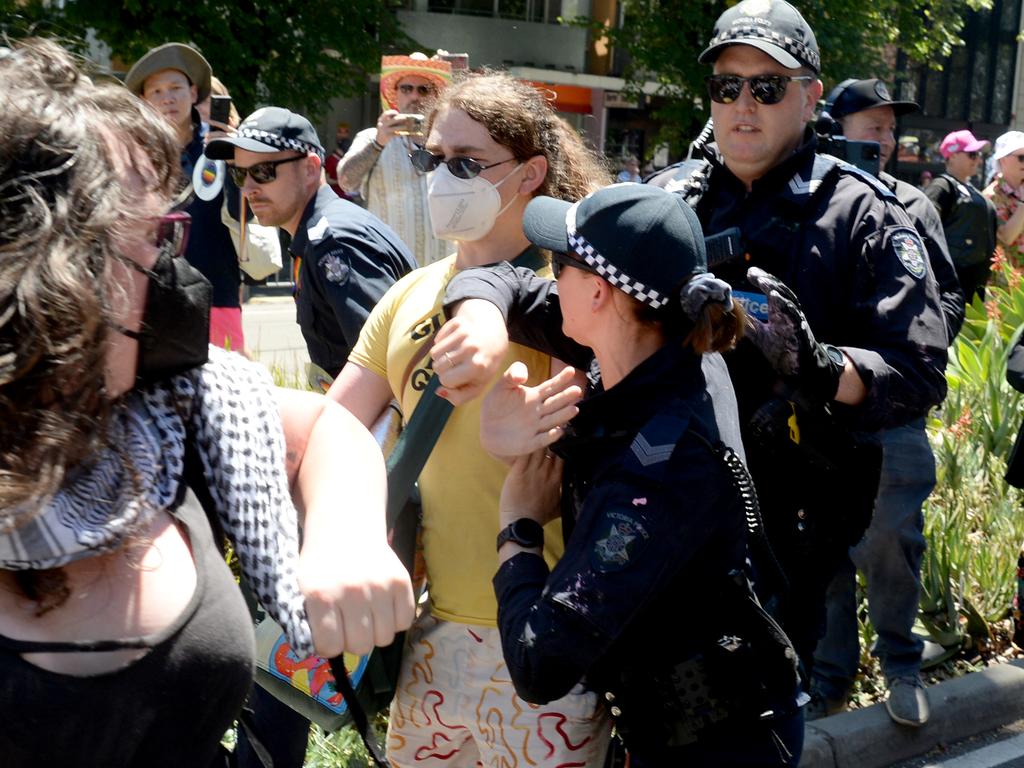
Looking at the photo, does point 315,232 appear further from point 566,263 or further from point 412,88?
point 412,88

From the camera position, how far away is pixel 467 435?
108 inches

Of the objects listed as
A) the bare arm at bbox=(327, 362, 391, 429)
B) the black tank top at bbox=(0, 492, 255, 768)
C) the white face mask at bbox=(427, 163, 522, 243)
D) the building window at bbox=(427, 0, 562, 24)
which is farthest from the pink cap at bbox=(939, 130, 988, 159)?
the building window at bbox=(427, 0, 562, 24)

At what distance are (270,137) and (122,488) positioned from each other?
3.03 m

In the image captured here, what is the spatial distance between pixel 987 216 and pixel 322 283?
4.18 metres

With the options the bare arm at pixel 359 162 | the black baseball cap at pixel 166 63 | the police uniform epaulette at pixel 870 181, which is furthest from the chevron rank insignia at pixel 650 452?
the black baseball cap at pixel 166 63

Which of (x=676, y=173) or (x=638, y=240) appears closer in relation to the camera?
(x=638, y=240)

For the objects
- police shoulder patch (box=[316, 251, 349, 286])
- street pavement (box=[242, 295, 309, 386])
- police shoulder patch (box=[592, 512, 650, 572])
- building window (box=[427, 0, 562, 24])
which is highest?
building window (box=[427, 0, 562, 24])

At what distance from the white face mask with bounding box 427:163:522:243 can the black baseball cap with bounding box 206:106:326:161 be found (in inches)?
57.3

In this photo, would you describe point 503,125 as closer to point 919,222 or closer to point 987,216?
point 919,222

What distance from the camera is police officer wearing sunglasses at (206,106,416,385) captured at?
3.79 meters

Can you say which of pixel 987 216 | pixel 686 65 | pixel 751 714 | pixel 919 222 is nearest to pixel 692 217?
pixel 751 714

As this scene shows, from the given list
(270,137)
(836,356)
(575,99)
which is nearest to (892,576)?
(836,356)

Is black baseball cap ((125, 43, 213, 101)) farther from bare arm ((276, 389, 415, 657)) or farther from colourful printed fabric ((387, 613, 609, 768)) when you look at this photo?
bare arm ((276, 389, 415, 657))

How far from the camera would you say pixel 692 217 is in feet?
7.86
